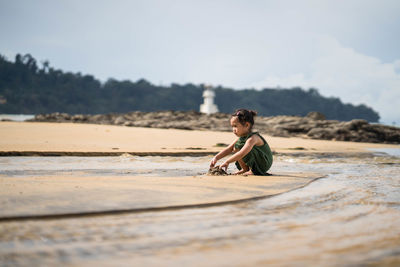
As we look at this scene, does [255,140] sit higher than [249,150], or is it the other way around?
[255,140]

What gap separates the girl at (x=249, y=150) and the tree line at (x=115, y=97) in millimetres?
58042

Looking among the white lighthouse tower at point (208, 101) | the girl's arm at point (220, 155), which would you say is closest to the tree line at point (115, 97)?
the white lighthouse tower at point (208, 101)

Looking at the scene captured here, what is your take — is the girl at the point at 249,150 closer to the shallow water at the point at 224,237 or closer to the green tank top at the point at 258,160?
the green tank top at the point at 258,160

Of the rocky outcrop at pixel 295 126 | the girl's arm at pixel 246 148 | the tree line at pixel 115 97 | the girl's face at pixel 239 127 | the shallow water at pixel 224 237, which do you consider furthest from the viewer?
the tree line at pixel 115 97

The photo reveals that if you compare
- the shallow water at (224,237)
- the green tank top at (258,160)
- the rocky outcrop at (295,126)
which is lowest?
the shallow water at (224,237)

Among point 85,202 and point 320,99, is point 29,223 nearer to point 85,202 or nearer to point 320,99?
point 85,202

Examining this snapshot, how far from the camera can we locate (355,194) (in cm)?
327

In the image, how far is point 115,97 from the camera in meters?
83.8

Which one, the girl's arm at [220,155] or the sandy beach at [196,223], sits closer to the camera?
the sandy beach at [196,223]

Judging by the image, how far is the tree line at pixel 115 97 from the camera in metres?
68.2

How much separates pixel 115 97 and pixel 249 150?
81472 mm

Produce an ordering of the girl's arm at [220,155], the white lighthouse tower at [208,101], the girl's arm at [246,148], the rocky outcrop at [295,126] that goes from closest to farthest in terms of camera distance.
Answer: the girl's arm at [220,155] < the girl's arm at [246,148] < the rocky outcrop at [295,126] < the white lighthouse tower at [208,101]

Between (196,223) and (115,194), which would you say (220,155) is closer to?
(115,194)

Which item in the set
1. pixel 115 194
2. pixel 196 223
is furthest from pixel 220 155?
pixel 196 223
